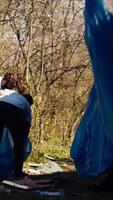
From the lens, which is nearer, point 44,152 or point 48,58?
point 44,152

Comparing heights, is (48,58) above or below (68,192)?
above

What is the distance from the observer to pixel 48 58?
17.0 metres

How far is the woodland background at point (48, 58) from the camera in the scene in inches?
594

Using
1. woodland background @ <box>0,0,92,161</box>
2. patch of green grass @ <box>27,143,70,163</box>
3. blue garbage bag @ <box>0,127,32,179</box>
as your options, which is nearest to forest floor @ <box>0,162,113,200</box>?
blue garbage bag @ <box>0,127,32,179</box>

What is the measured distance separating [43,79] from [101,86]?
10.4 metres

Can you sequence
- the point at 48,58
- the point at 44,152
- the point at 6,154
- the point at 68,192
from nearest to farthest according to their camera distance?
1. the point at 68,192
2. the point at 6,154
3. the point at 44,152
4. the point at 48,58

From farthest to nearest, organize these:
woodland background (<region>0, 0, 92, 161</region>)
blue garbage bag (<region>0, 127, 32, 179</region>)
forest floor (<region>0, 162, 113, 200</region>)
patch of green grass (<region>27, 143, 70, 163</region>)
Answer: woodland background (<region>0, 0, 92, 161</region>)
patch of green grass (<region>27, 143, 70, 163</region>)
blue garbage bag (<region>0, 127, 32, 179</region>)
forest floor (<region>0, 162, 113, 200</region>)

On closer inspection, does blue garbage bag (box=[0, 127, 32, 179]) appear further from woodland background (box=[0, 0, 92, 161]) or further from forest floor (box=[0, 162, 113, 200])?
woodland background (box=[0, 0, 92, 161])

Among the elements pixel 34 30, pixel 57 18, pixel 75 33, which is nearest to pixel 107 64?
pixel 34 30

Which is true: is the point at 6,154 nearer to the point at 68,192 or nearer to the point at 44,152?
the point at 68,192

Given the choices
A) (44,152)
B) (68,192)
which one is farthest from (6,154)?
(44,152)

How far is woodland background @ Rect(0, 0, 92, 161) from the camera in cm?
1508

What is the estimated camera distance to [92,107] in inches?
308

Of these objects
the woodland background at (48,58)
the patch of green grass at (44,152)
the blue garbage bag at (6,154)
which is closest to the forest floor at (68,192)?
the blue garbage bag at (6,154)
